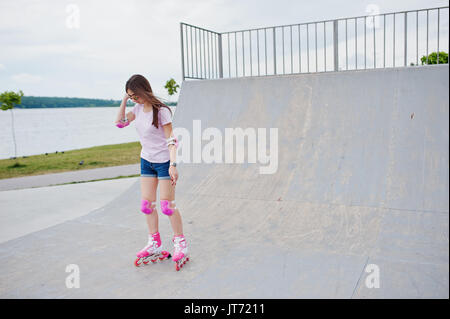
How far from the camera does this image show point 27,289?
378 cm

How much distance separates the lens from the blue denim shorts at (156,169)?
397cm

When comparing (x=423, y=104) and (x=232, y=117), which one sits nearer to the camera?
(x=423, y=104)

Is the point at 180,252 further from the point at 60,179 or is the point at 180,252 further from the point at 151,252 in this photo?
the point at 60,179

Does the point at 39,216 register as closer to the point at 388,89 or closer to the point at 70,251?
the point at 70,251

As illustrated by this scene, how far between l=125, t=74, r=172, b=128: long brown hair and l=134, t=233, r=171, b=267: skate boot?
1.29 meters

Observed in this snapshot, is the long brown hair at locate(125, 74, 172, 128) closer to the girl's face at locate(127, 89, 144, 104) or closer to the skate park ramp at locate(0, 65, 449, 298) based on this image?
the girl's face at locate(127, 89, 144, 104)

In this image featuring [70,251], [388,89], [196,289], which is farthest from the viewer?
[388,89]

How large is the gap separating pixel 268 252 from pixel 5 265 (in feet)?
10.0

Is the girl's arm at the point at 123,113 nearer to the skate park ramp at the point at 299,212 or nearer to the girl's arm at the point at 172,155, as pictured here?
the girl's arm at the point at 172,155

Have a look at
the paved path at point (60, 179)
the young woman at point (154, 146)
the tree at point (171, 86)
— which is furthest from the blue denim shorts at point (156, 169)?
the tree at point (171, 86)

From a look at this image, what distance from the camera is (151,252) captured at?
4250 mm

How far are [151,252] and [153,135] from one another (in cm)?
132

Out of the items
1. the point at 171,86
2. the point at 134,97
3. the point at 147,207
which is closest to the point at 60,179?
the point at 147,207
